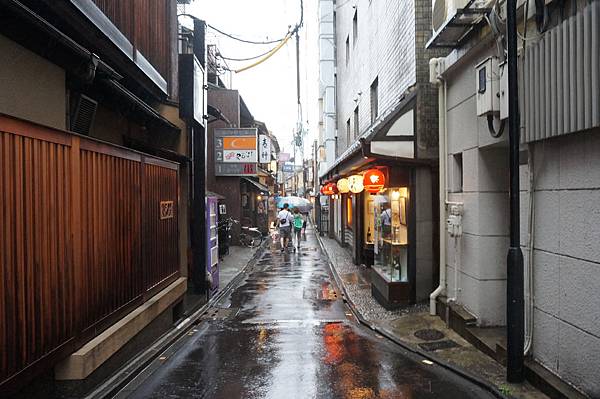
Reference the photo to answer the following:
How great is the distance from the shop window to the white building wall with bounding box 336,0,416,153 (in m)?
2.68

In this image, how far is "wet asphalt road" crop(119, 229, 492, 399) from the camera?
6.13 m

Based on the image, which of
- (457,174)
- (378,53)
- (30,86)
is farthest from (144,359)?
(378,53)

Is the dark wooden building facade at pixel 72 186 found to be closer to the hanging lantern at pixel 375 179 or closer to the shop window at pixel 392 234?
the hanging lantern at pixel 375 179

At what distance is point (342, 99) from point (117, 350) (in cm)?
2323

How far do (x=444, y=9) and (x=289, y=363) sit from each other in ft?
21.8

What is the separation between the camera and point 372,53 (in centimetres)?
1670

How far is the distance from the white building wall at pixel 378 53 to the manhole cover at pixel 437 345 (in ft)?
19.3

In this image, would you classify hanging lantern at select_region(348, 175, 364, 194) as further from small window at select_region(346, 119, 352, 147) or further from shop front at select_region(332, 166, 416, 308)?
small window at select_region(346, 119, 352, 147)

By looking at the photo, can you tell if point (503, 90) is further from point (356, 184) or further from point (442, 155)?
point (356, 184)

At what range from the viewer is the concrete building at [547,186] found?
4906 millimetres

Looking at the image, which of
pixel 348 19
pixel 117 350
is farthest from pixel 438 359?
pixel 348 19

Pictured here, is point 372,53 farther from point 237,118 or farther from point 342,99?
point 237,118

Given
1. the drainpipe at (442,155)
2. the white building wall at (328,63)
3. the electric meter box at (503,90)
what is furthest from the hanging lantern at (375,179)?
the white building wall at (328,63)

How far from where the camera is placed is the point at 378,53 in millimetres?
15594
